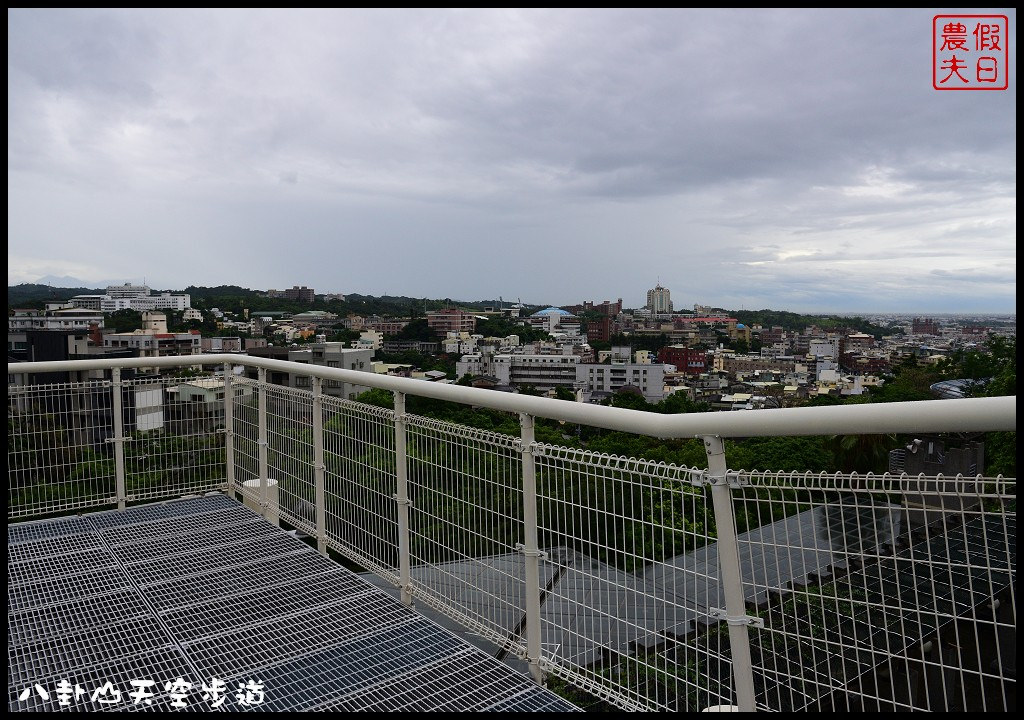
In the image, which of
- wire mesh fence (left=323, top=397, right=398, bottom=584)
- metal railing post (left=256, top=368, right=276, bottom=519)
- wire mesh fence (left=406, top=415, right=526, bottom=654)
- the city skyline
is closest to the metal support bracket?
wire mesh fence (left=406, top=415, right=526, bottom=654)

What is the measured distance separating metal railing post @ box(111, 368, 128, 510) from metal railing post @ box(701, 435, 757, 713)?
15.8 ft

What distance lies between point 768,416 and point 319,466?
125 inches

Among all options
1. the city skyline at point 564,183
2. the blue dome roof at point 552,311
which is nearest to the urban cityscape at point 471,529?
the city skyline at point 564,183

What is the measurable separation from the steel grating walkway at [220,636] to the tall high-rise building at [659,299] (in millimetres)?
66059

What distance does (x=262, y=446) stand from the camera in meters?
5.16

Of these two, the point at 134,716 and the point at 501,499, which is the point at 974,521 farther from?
the point at 134,716

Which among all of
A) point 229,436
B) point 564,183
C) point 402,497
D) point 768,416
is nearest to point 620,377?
point 564,183

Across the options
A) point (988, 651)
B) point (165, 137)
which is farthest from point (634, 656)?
point (165, 137)

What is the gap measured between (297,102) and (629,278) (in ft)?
125

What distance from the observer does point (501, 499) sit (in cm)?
297

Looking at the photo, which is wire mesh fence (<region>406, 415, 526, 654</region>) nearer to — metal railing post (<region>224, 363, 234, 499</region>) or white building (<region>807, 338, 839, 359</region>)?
metal railing post (<region>224, 363, 234, 499</region>)

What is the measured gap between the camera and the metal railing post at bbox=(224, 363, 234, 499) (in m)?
5.58

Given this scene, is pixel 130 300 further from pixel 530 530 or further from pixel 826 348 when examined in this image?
pixel 530 530

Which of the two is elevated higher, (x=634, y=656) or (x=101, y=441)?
(x=101, y=441)
